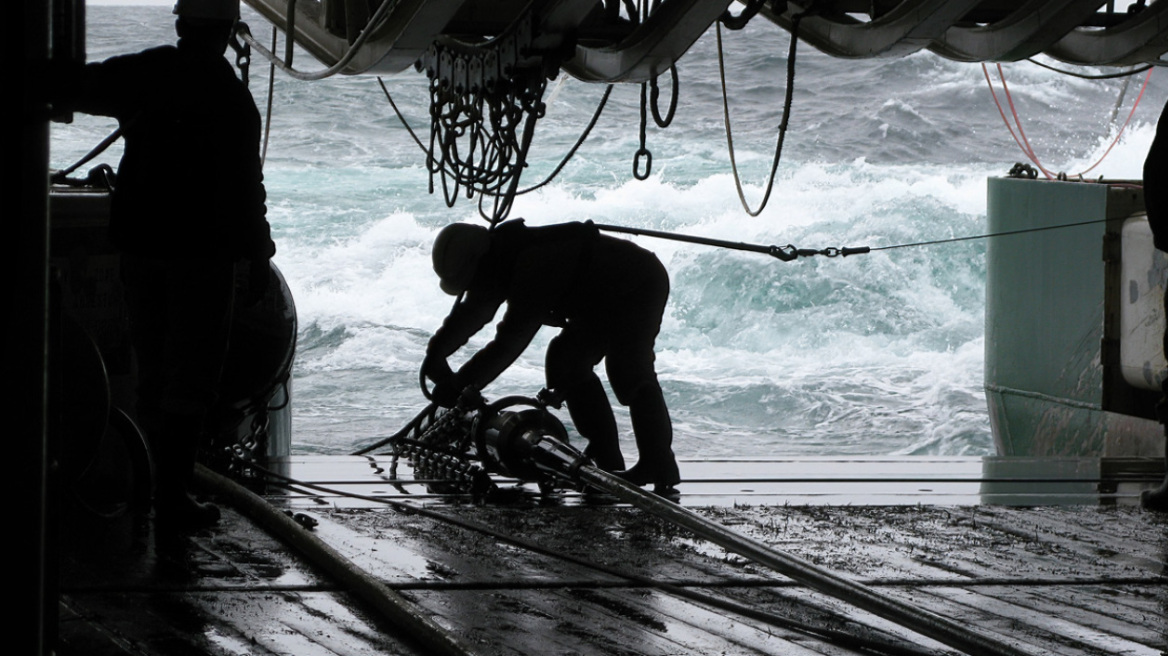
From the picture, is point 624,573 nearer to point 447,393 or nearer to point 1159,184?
point 447,393

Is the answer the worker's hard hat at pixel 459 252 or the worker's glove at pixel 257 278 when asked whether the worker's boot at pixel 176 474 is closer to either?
the worker's glove at pixel 257 278

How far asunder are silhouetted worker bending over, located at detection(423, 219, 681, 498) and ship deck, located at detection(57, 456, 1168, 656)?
1.24 ft

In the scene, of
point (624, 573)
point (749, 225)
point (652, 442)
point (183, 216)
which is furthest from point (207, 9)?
point (749, 225)

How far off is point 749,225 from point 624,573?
70.6 feet

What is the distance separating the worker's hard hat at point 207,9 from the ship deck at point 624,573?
155 cm

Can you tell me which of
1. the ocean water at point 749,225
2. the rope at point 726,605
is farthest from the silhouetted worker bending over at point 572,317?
the ocean water at point 749,225

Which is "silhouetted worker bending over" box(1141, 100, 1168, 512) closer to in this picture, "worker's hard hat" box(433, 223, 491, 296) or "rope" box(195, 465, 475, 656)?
"worker's hard hat" box(433, 223, 491, 296)

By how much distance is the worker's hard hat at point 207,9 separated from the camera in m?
4.29

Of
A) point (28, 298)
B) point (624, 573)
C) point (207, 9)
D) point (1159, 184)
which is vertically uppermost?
point (207, 9)

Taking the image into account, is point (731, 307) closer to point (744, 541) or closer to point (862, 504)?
point (862, 504)

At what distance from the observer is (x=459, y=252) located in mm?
5605

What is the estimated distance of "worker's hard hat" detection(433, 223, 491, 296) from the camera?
5.59 metres

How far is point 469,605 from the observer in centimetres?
384

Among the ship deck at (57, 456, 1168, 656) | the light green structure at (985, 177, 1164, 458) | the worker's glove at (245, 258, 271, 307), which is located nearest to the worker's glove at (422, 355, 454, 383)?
the ship deck at (57, 456, 1168, 656)
